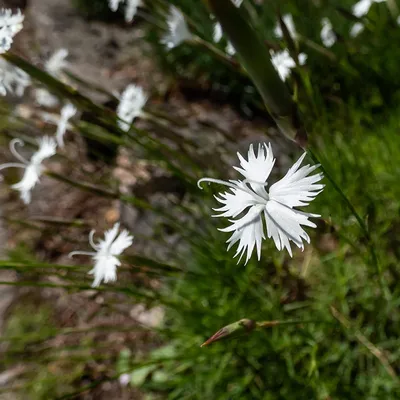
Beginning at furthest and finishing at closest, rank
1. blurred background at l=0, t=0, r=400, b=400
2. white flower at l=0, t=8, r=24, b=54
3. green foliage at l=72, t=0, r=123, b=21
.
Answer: green foliage at l=72, t=0, r=123, b=21
blurred background at l=0, t=0, r=400, b=400
white flower at l=0, t=8, r=24, b=54

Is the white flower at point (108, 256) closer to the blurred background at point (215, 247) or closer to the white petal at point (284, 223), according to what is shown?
the blurred background at point (215, 247)

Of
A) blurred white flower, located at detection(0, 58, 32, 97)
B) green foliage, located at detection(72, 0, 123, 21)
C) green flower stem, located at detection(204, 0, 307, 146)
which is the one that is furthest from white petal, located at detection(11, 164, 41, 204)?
green foliage, located at detection(72, 0, 123, 21)

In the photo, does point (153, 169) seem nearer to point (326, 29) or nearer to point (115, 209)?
point (115, 209)

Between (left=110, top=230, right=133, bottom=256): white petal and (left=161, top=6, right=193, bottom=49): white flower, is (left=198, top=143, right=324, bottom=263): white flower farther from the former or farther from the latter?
(left=161, top=6, right=193, bottom=49): white flower

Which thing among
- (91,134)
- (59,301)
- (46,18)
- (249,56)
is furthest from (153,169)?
(46,18)

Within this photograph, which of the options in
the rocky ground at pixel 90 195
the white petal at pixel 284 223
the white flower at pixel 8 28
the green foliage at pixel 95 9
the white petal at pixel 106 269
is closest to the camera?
the white petal at pixel 284 223

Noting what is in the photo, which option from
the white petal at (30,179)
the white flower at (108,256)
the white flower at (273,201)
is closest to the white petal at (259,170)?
the white flower at (273,201)
